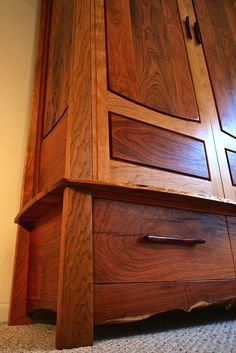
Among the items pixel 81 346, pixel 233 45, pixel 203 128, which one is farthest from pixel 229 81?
pixel 81 346

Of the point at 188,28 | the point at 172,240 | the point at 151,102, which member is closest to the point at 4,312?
the point at 172,240

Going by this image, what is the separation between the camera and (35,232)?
0.82 meters

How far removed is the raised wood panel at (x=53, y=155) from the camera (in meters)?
0.73

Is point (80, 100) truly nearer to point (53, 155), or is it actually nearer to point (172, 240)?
point (53, 155)

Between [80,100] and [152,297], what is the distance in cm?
52

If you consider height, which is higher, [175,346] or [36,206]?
[36,206]

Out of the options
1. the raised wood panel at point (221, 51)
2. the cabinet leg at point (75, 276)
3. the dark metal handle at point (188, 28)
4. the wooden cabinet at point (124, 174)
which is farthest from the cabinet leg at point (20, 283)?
the dark metal handle at point (188, 28)

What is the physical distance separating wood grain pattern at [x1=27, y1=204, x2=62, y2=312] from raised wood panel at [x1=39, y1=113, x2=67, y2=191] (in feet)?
0.39

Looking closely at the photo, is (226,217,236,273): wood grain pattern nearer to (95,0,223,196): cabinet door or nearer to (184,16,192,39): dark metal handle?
(95,0,223,196): cabinet door

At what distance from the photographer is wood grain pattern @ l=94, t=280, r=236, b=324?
527 millimetres

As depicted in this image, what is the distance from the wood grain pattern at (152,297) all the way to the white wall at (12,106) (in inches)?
19.6

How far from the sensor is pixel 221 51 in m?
1.23

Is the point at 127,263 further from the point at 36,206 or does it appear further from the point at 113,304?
the point at 36,206

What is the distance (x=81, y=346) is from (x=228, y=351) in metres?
0.25
